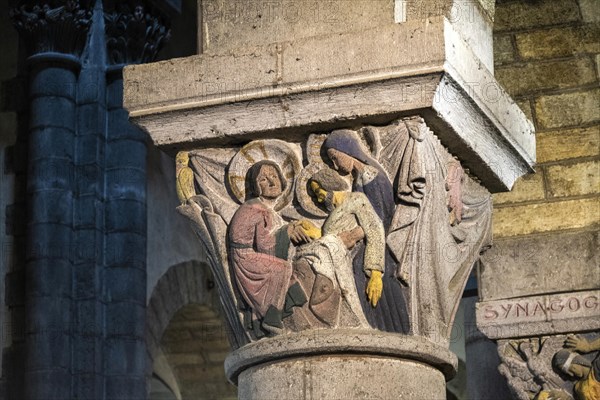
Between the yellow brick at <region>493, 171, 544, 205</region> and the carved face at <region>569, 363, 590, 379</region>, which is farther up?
the yellow brick at <region>493, 171, 544, 205</region>

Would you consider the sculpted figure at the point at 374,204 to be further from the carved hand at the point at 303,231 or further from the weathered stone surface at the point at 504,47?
the weathered stone surface at the point at 504,47

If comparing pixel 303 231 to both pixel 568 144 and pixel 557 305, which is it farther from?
pixel 568 144

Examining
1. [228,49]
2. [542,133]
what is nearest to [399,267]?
[228,49]

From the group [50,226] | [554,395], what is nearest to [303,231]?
[554,395]

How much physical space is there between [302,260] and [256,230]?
17 cm

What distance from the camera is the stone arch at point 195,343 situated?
1030cm

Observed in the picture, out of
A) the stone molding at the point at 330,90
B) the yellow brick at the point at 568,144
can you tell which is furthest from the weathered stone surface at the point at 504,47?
the stone molding at the point at 330,90

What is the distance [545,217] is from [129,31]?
10.5 feet

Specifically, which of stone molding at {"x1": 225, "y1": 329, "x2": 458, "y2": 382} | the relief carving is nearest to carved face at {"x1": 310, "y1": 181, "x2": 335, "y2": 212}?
stone molding at {"x1": 225, "y1": 329, "x2": 458, "y2": 382}

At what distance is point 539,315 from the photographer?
22.0 ft

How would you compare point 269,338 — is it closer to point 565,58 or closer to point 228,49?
point 228,49

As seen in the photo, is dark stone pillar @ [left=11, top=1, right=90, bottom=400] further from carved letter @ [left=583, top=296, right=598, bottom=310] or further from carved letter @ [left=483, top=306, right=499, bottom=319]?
carved letter @ [left=583, top=296, right=598, bottom=310]

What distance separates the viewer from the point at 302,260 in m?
3.88

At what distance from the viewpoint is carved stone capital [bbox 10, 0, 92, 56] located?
869cm
